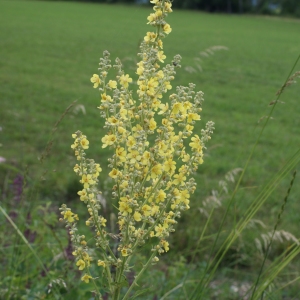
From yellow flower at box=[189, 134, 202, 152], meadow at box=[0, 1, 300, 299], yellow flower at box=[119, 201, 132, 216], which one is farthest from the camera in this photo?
meadow at box=[0, 1, 300, 299]

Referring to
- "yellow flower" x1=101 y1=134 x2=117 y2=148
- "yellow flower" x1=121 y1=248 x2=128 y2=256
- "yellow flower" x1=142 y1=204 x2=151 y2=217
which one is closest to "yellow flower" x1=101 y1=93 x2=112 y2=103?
"yellow flower" x1=101 y1=134 x2=117 y2=148

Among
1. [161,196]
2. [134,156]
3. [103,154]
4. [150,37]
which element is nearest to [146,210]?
[161,196]

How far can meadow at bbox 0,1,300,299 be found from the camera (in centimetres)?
268

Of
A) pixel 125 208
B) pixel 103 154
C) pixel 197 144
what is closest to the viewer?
pixel 125 208

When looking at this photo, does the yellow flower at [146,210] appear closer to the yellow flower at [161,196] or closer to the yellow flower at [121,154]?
the yellow flower at [161,196]

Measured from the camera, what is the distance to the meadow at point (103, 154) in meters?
2.68

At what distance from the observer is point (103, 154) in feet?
21.5

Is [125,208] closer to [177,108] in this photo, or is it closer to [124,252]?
[124,252]

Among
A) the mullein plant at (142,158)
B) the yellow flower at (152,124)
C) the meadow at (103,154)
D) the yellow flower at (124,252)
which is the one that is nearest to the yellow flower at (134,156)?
the mullein plant at (142,158)

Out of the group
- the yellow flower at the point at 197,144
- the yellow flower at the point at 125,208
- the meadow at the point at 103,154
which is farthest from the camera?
the meadow at the point at 103,154

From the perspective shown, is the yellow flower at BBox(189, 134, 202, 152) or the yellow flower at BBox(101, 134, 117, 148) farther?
the yellow flower at BBox(189, 134, 202, 152)

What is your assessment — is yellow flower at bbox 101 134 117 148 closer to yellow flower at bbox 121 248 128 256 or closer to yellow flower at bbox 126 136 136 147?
yellow flower at bbox 126 136 136 147

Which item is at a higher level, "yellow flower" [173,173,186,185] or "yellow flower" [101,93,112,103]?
"yellow flower" [101,93,112,103]

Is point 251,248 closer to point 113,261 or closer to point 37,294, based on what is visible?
point 37,294
